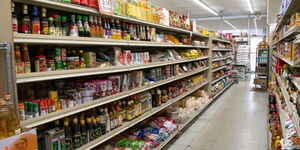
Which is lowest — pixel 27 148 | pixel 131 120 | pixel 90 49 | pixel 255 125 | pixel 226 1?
pixel 255 125

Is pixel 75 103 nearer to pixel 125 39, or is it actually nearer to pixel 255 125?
pixel 125 39

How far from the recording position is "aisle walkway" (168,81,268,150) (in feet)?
13.0

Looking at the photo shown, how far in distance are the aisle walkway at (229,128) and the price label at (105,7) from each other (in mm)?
2429

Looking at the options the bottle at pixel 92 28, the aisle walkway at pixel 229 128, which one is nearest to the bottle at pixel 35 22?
the bottle at pixel 92 28

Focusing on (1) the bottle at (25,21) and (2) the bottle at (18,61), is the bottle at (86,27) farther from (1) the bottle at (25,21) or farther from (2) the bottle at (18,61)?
(2) the bottle at (18,61)

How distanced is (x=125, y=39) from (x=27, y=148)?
174cm

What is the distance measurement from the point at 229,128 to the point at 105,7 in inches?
145

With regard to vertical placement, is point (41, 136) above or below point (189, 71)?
below

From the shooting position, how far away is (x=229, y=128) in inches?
190

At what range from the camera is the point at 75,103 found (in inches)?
82.9

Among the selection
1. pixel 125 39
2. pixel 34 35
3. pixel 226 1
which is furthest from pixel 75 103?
pixel 226 1

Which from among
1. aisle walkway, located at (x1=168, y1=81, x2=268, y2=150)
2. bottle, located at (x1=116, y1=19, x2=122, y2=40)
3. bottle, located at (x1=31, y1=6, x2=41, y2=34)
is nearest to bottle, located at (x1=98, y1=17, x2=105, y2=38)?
bottle, located at (x1=116, y1=19, x2=122, y2=40)

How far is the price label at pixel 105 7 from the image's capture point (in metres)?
2.27

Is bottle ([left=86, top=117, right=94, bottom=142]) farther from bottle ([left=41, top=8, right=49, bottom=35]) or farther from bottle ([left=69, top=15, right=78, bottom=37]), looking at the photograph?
bottle ([left=41, top=8, right=49, bottom=35])
